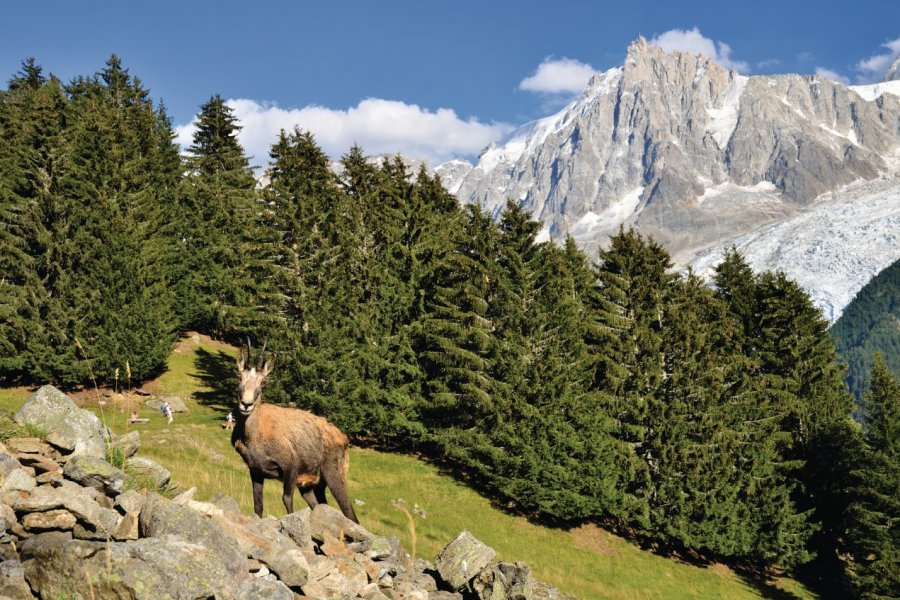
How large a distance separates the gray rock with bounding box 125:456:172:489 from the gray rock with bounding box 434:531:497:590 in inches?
208

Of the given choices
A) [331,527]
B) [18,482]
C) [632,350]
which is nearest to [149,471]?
[18,482]

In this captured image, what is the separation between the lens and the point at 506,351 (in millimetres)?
31984

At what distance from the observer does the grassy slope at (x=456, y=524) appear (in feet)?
76.6

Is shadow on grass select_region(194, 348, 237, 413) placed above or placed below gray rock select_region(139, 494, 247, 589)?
below

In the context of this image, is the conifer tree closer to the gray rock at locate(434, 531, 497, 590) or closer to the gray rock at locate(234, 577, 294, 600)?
the gray rock at locate(434, 531, 497, 590)

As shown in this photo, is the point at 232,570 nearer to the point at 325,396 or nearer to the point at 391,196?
the point at 325,396

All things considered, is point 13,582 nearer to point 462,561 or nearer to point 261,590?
point 261,590

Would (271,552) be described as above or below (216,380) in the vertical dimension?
above

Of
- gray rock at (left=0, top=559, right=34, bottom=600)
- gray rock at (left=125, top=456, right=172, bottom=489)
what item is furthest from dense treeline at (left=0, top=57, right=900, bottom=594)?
gray rock at (left=0, top=559, right=34, bottom=600)

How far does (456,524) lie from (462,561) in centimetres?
1697

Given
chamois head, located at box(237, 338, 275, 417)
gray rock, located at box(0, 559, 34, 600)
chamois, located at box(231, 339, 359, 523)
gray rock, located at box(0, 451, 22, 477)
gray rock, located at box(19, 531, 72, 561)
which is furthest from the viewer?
chamois, located at box(231, 339, 359, 523)

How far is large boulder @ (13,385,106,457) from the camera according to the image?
9.09 metres

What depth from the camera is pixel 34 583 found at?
5465mm

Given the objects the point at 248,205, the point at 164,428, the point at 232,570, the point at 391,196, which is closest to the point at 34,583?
the point at 232,570
